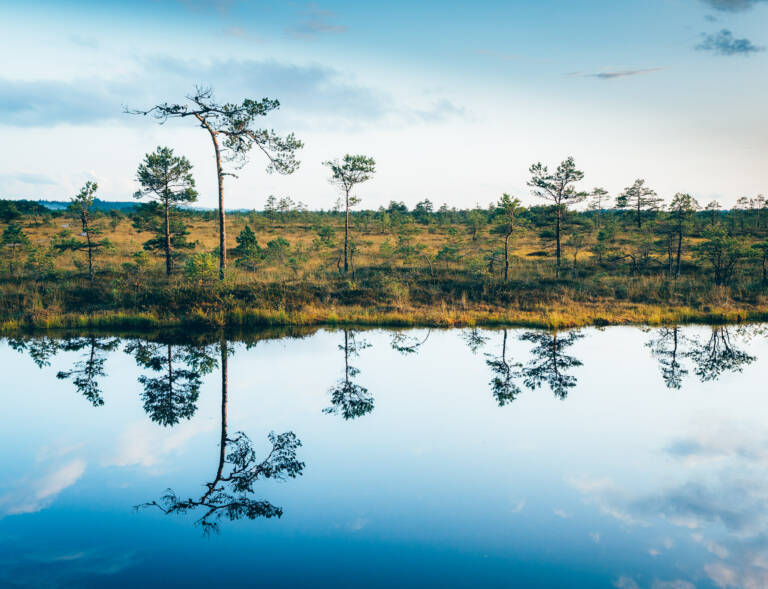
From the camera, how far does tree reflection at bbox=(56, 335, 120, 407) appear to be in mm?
10188

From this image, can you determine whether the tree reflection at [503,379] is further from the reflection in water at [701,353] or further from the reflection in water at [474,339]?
the reflection in water at [701,353]

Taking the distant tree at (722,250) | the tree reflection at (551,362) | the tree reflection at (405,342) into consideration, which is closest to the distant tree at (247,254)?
the tree reflection at (405,342)

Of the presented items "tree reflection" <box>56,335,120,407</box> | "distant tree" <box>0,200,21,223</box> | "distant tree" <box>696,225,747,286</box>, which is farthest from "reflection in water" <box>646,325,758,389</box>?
"distant tree" <box>0,200,21,223</box>

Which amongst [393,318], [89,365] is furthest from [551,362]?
[89,365]

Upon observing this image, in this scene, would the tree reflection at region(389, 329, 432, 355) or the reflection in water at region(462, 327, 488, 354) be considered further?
the reflection in water at region(462, 327, 488, 354)

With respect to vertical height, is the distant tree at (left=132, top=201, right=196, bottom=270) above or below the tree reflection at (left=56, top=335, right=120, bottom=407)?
above

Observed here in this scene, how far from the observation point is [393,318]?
62.0 feet

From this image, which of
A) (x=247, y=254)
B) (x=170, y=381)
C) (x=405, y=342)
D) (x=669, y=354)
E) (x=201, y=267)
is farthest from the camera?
(x=247, y=254)

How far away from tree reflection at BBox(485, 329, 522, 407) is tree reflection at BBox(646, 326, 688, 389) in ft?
12.9

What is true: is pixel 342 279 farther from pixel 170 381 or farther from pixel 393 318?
pixel 170 381

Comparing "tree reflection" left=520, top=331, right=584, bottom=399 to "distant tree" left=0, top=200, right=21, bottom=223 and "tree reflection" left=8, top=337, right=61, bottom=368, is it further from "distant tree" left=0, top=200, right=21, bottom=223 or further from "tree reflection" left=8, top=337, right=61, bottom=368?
"distant tree" left=0, top=200, right=21, bottom=223

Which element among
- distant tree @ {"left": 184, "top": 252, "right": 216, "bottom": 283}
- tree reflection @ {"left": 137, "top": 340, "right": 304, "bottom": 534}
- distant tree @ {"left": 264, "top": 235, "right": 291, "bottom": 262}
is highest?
distant tree @ {"left": 264, "top": 235, "right": 291, "bottom": 262}

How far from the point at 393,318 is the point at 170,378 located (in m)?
9.95

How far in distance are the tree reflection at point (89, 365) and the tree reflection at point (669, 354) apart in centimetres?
1425
